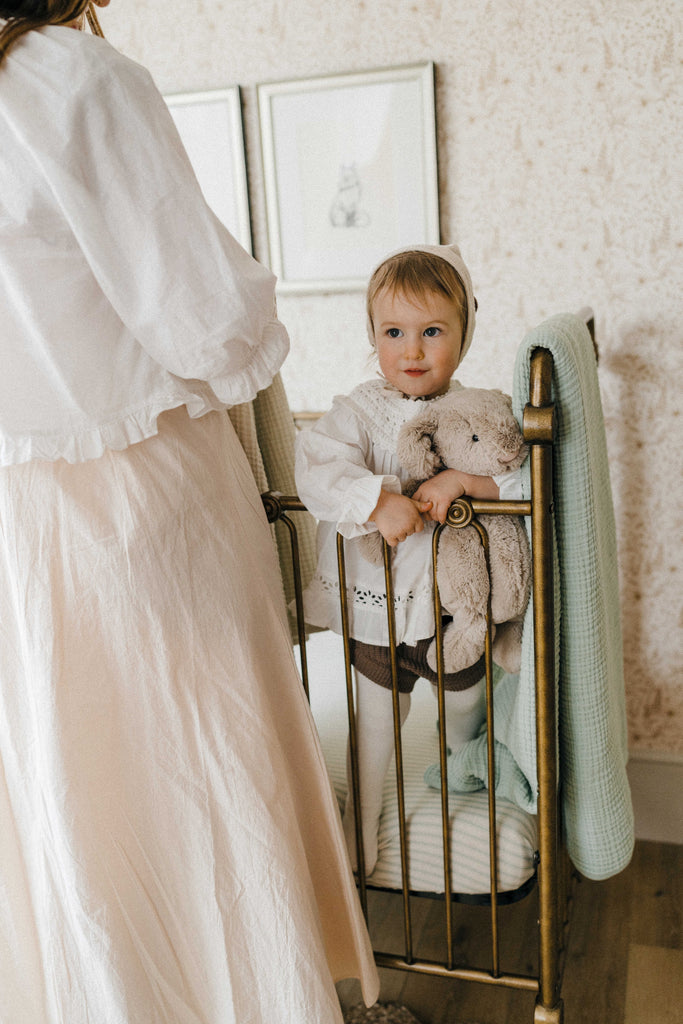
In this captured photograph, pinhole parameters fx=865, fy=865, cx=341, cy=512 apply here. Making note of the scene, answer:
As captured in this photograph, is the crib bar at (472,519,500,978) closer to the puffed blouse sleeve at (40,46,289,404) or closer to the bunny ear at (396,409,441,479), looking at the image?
the bunny ear at (396,409,441,479)

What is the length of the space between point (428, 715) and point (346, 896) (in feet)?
1.35

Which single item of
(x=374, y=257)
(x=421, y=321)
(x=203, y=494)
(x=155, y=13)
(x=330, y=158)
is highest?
(x=155, y=13)

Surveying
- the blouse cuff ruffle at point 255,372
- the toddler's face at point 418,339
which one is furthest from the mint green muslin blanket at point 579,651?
the blouse cuff ruffle at point 255,372

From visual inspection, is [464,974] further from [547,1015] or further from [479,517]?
[479,517]

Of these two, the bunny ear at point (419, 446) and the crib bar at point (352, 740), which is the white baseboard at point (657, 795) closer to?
the crib bar at point (352, 740)

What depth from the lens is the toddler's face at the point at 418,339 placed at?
1134 mm

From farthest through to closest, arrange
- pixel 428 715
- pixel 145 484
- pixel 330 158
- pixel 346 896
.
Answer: pixel 330 158, pixel 428 715, pixel 346 896, pixel 145 484

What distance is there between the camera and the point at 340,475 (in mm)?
1075

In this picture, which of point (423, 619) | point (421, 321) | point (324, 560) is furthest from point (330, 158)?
point (423, 619)

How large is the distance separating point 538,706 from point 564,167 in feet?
3.37

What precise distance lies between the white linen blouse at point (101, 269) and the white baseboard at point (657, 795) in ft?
4.28

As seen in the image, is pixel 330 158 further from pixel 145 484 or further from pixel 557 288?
pixel 145 484

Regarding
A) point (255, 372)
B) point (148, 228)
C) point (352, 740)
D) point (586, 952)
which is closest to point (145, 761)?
point (352, 740)

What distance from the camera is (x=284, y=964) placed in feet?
3.17
